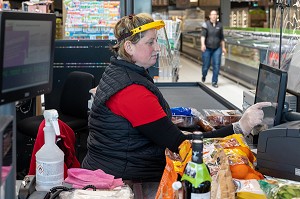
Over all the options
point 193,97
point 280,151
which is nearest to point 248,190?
point 280,151

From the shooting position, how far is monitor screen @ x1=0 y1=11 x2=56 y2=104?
4.31 feet

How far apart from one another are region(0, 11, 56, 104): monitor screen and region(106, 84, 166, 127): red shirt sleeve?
2.63ft

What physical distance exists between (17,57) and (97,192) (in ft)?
1.95

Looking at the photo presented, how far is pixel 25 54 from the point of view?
4.65 feet

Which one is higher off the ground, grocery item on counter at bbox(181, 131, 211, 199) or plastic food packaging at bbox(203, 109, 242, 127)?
grocery item on counter at bbox(181, 131, 211, 199)

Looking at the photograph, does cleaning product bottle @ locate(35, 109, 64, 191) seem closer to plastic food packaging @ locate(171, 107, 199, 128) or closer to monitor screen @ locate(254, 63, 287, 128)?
monitor screen @ locate(254, 63, 287, 128)

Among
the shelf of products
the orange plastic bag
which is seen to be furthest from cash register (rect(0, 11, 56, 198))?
the shelf of products

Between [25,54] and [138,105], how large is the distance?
0.98 meters

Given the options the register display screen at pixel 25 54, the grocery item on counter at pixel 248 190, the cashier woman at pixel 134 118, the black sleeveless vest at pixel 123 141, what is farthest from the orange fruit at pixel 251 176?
the register display screen at pixel 25 54

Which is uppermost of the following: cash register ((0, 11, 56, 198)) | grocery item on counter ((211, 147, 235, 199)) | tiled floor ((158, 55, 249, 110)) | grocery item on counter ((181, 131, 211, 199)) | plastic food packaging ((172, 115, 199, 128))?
cash register ((0, 11, 56, 198))

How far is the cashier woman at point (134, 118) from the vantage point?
234 centimetres

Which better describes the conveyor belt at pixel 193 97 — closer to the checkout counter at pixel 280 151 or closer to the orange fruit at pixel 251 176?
the checkout counter at pixel 280 151

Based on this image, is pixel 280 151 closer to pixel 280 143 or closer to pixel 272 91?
pixel 280 143

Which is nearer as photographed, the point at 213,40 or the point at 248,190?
the point at 248,190
